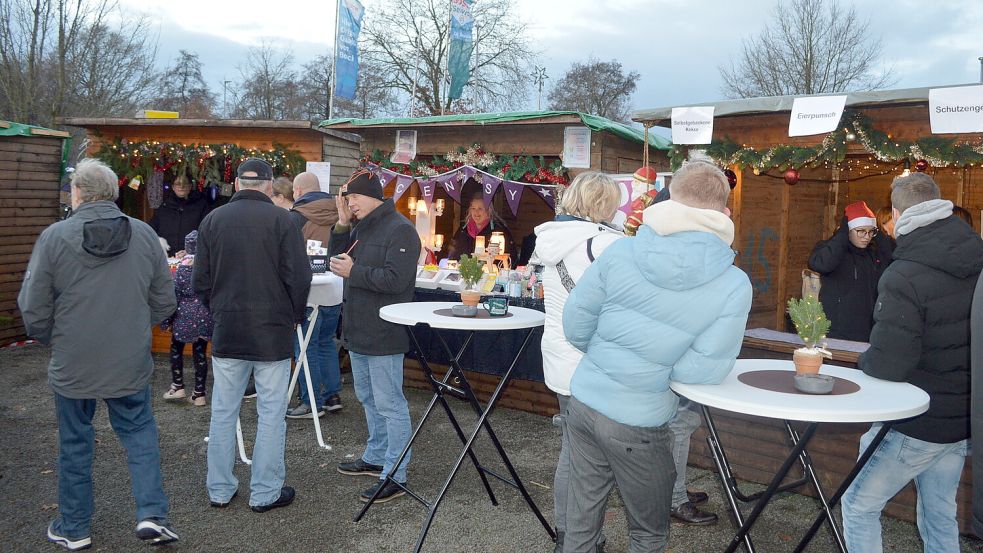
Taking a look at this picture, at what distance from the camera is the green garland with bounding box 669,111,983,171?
4.84 metres

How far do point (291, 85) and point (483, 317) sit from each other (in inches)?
1460

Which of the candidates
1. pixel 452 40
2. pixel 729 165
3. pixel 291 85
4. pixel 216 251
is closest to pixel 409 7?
pixel 291 85

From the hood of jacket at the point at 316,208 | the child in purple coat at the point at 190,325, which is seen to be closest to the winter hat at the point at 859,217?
the hood of jacket at the point at 316,208

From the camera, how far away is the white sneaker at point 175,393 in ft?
19.5

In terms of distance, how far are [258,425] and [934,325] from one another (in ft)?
9.95

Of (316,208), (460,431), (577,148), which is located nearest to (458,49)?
(577,148)

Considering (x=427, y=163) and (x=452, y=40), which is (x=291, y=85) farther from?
(x=427, y=163)

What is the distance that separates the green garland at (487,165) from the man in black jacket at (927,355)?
4.73 meters

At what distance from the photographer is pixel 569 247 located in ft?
9.42

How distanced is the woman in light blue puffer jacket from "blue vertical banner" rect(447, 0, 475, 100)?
12.5 m

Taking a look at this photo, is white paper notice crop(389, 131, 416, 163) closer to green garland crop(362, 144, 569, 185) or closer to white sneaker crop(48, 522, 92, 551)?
Result: green garland crop(362, 144, 569, 185)

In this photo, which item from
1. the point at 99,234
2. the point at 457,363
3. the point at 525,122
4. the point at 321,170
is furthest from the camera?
the point at 321,170

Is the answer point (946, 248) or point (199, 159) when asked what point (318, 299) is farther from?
point (199, 159)

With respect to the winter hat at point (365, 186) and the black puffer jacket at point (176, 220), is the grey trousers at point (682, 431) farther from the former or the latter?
the black puffer jacket at point (176, 220)
